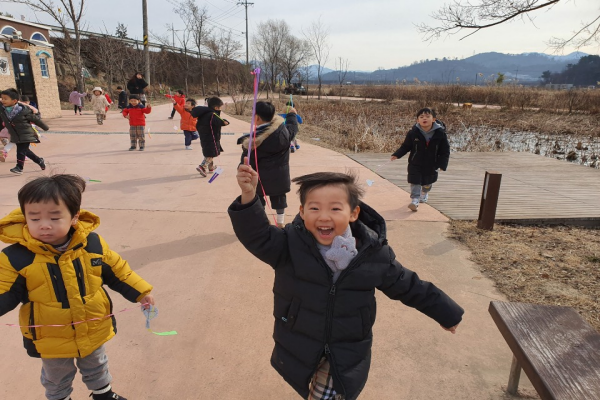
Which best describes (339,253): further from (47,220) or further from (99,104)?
(99,104)

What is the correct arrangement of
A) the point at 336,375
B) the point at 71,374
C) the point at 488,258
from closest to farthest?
the point at 336,375 < the point at 71,374 < the point at 488,258

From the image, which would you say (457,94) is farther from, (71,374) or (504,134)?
(71,374)

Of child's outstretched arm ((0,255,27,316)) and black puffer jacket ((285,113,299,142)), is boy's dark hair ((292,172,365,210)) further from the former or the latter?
black puffer jacket ((285,113,299,142))

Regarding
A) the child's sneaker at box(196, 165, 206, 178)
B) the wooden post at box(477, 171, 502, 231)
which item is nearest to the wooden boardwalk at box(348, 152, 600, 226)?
the wooden post at box(477, 171, 502, 231)

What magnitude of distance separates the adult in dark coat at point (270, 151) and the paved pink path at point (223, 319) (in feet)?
2.44

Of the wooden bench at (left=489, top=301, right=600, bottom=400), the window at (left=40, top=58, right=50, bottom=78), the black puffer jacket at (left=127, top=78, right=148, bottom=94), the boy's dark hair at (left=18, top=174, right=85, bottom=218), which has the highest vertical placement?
the window at (left=40, top=58, right=50, bottom=78)

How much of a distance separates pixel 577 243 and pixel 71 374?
206 inches

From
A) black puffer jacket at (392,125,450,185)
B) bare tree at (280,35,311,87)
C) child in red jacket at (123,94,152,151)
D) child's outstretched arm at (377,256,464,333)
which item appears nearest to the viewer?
child's outstretched arm at (377,256,464,333)

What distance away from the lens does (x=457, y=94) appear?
1254 inches

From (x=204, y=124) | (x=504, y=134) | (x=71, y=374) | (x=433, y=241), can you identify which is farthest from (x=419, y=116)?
(x=504, y=134)

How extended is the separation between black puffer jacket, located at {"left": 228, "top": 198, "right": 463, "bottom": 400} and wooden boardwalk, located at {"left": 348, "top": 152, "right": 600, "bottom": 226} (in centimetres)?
Result: 409

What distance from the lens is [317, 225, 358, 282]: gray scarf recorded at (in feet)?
5.70

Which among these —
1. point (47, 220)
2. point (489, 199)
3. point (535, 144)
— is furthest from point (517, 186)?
point (535, 144)

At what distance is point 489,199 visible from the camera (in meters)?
4.89
